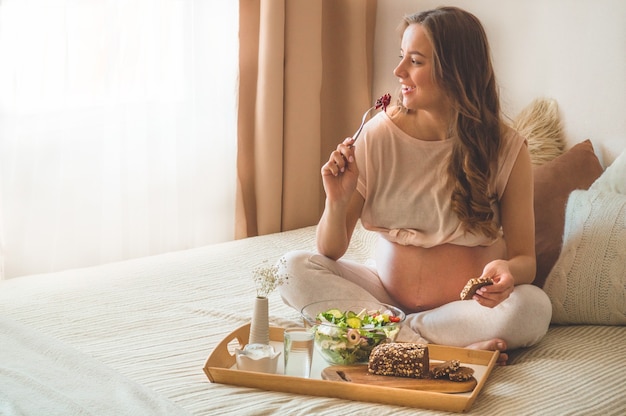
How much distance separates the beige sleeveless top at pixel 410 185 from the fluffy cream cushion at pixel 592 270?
0.68ft

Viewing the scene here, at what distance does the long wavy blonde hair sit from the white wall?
81 cm

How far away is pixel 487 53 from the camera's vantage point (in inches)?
77.6

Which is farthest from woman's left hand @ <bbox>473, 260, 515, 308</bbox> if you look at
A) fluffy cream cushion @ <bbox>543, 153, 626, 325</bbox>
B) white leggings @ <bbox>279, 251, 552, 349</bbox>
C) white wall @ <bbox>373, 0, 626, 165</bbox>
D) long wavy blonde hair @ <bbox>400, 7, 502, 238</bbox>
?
white wall @ <bbox>373, 0, 626, 165</bbox>

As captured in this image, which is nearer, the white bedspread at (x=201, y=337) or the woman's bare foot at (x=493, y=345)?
the white bedspread at (x=201, y=337)

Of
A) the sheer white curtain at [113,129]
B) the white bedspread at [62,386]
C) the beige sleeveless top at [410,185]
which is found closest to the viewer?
the white bedspread at [62,386]

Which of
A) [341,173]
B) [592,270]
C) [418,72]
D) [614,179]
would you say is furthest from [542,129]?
[341,173]

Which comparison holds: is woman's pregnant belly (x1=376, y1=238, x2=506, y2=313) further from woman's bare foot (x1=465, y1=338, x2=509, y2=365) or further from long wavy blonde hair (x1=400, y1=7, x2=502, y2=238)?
woman's bare foot (x1=465, y1=338, x2=509, y2=365)

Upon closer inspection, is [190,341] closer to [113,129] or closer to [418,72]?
[418,72]

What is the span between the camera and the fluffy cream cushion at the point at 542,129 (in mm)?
2619

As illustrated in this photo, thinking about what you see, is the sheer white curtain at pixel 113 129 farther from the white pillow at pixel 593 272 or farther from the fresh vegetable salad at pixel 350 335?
the white pillow at pixel 593 272

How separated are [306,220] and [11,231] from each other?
1071 mm

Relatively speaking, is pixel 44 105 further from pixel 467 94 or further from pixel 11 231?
pixel 467 94

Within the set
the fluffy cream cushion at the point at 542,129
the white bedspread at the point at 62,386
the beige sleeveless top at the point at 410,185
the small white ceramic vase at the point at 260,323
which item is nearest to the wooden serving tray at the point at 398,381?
the small white ceramic vase at the point at 260,323

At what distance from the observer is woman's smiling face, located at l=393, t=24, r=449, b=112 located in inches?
75.9
